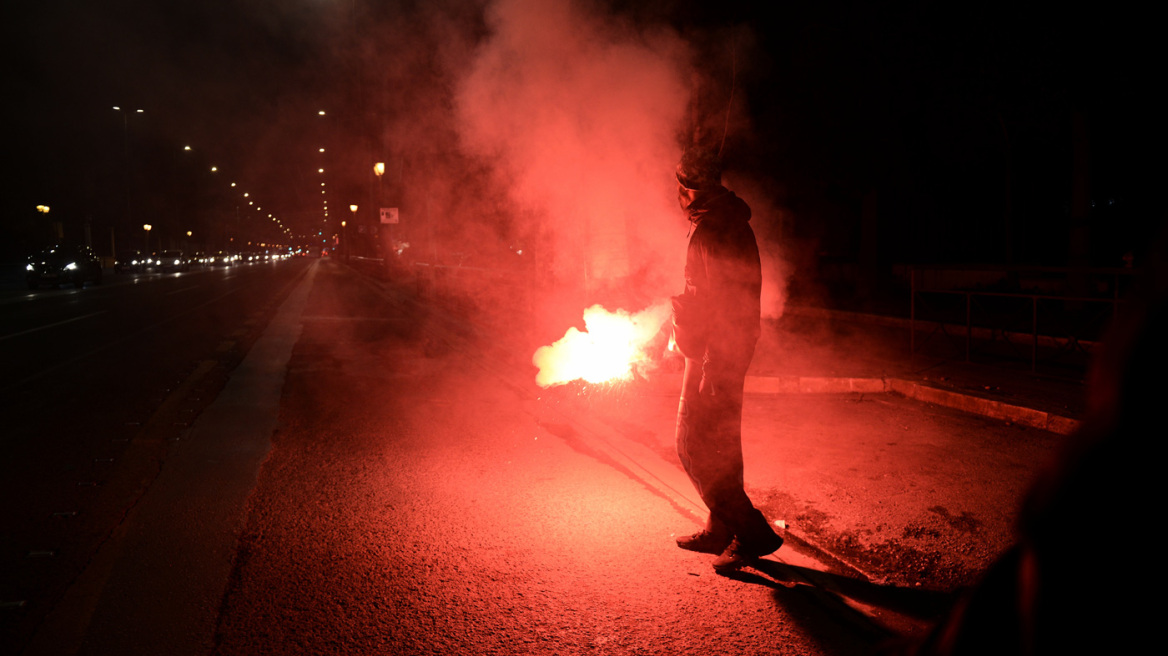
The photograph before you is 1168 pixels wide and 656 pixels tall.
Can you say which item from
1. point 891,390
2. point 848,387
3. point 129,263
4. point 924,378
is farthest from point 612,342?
point 129,263

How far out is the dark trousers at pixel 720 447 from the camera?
3.43 metres

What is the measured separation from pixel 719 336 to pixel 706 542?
1.01 metres

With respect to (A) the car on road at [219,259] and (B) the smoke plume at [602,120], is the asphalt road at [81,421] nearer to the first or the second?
(B) the smoke plume at [602,120]

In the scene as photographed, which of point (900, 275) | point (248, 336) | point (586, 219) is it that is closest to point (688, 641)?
point (586, 219)

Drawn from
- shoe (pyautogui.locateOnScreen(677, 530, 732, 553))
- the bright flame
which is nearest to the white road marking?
the bright flame

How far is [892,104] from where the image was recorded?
1451 centimetres

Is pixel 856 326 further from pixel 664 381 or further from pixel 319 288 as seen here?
pixel 319 288

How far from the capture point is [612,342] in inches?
270

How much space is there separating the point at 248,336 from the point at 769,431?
970 cm

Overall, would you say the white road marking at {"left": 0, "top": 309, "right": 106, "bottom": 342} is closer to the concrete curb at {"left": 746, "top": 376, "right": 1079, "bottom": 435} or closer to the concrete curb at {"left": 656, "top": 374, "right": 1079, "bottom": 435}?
the concrete curb at {"left": 656, "top": 374, "right": 1079, "bottom": 435}

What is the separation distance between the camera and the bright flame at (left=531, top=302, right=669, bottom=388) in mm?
6629

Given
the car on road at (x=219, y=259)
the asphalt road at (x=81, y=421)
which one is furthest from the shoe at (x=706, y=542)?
the car on road at (x=219, y=259)

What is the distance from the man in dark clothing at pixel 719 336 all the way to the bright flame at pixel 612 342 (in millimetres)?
2776

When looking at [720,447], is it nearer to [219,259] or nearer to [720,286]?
[720,286]
